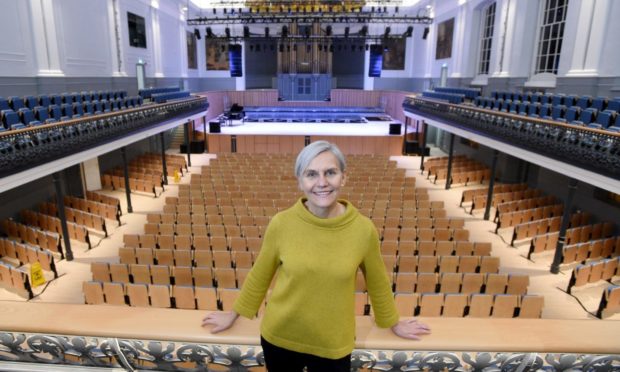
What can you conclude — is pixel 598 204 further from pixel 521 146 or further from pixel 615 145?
pixel 615 145

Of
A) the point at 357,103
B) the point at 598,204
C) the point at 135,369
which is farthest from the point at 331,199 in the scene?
the point at 357,103

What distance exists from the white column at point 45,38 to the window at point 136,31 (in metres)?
5.95

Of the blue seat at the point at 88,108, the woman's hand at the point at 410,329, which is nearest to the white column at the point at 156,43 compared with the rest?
the blue seat at the point at 88,108

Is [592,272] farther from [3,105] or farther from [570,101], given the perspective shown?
[3,105]

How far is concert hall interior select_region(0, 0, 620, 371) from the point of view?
1655 mm

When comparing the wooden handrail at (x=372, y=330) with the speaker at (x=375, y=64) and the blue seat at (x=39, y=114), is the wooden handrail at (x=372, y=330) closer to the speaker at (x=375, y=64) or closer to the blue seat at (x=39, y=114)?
the blue seat at (x=39, y=114)

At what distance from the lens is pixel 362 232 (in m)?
1.45

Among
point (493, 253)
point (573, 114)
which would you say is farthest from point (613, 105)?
point (493, 253)

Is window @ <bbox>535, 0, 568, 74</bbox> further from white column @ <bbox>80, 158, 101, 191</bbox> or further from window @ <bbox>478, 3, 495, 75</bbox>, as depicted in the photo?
white column @ <bbox>80, 158, 101, 191</bbox>

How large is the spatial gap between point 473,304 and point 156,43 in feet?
71.9

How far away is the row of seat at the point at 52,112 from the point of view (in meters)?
8.88

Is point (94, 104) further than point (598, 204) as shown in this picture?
Yes

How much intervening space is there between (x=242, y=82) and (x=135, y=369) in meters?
30.9

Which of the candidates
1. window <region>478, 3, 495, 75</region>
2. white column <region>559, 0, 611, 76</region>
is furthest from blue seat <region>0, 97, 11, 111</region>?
window <region>478, 3, 495, 75</region>
